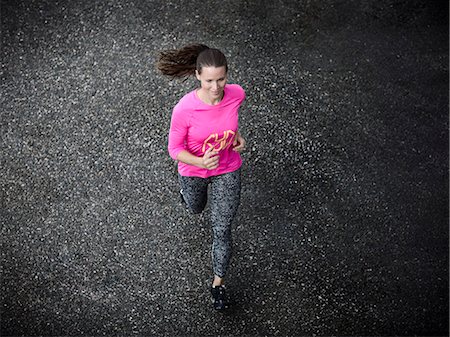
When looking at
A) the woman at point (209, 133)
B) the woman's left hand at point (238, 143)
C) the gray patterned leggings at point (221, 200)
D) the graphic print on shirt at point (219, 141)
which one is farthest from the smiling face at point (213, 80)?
the gray patterned leggings at point (221, 200)

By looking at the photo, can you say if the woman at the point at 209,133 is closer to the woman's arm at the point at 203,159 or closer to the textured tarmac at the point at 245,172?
the woman's arm at the point at 203,159

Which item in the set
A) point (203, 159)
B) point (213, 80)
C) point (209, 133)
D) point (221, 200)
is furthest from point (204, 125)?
point (221, 200)

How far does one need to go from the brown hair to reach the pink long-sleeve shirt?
0.14m

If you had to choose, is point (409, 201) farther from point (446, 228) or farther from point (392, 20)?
point (392, 20)

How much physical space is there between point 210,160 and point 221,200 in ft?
1.39

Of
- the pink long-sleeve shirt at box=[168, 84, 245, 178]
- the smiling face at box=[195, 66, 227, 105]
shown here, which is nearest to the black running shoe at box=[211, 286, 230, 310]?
the pink long-sleeve shirt at box=[168, 84, 245, 178]

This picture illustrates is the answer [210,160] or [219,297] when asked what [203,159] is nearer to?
[210,160]

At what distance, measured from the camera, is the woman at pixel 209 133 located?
3105mm

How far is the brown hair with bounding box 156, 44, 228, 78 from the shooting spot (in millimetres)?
3033

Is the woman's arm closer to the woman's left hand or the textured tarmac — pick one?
the woman's left hand

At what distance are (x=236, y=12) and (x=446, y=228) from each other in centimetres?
250

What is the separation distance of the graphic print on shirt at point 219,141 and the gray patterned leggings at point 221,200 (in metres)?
0.21

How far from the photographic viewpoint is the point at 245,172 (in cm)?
439

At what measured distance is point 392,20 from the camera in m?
5.15
